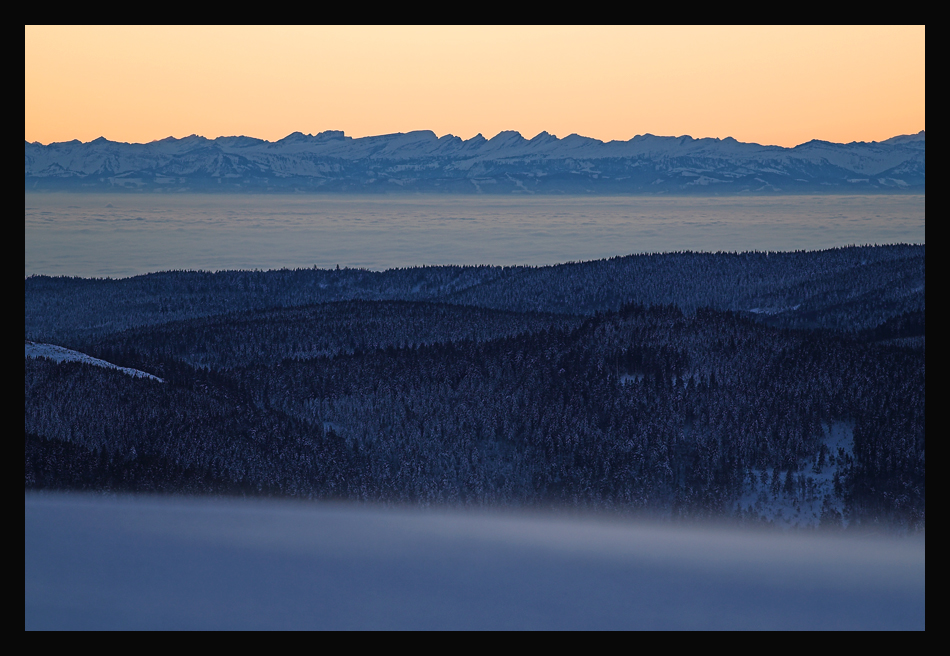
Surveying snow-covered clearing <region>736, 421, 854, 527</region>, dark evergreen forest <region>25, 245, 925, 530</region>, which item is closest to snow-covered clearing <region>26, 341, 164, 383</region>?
dark evergreen forest <region>25, 245, 925, 530</region>

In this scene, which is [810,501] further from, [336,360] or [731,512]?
[336,360]

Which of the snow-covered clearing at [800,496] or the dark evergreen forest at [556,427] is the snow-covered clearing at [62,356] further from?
the snow-covered clearing at [800,496]

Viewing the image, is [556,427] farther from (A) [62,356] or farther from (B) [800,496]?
(A) [62,356]

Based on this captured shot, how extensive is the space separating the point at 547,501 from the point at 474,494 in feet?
26.3

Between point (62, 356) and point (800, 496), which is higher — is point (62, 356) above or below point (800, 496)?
above

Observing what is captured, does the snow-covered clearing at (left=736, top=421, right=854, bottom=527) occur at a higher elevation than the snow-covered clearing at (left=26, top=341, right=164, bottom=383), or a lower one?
lower

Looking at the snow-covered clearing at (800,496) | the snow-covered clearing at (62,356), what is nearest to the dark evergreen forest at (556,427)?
the snow-covered clearing at (800,496)

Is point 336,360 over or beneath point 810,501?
over

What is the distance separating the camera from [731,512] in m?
87.1

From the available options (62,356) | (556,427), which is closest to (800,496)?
(556,427)

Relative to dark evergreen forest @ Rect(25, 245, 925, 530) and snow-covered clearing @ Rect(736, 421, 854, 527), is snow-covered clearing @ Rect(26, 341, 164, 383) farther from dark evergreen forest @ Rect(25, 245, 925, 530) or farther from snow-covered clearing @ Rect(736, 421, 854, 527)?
snow-covered clearing @ Rect(736, 421, 854, 527)

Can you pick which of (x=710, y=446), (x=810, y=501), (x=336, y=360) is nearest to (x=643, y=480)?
(x=710, y=446)
